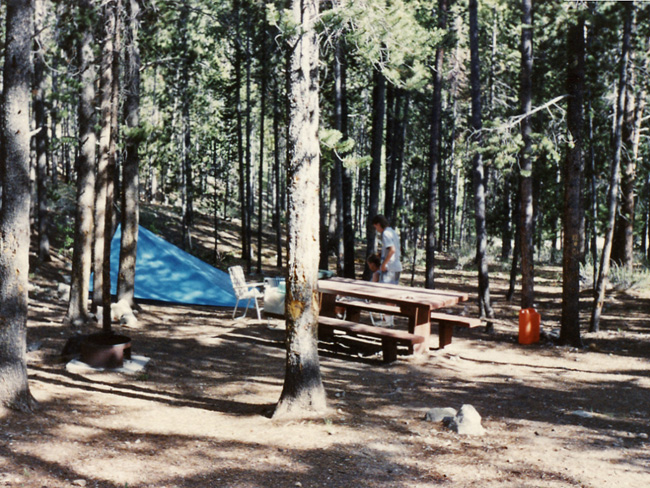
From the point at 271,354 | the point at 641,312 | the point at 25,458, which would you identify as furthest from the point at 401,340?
the point at 641,312

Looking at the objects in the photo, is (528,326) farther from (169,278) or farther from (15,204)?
(15,204)

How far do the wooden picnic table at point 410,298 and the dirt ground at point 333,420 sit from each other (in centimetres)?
46

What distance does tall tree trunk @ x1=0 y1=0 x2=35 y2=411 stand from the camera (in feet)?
18.4

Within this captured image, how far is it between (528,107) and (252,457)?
888 cm

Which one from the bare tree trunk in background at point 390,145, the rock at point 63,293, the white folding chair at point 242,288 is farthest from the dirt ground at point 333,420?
the bare tree trunk in background at point 390,145

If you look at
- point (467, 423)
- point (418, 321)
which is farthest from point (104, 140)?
point (467, 423)

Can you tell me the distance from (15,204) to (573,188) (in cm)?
839

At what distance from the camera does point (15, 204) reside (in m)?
5.67

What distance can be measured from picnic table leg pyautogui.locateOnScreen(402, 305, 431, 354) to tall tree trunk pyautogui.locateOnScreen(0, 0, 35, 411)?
5.21m

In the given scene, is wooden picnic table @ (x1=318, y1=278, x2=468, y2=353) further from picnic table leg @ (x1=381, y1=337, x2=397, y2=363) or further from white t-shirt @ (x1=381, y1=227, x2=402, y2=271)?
white t-shirt @ (x1=381, y1=227, x2=402, y2=271)

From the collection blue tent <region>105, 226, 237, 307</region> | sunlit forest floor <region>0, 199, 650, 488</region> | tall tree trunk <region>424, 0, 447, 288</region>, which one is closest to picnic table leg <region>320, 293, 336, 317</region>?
sunlit forest floor <region>0, 199, 650, 488</region>

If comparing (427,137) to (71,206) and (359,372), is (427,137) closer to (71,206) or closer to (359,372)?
(71,206)

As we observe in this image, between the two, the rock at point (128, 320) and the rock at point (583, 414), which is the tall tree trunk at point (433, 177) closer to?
the rock at point (128, 320)

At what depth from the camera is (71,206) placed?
3023cm
